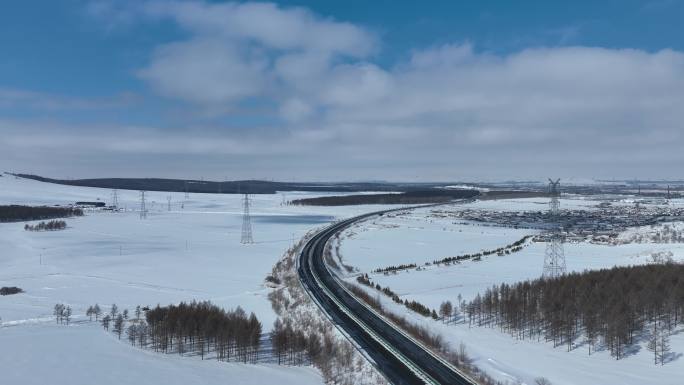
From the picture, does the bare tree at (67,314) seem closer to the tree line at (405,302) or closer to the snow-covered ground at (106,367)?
the snow-covered ground at (106,367)

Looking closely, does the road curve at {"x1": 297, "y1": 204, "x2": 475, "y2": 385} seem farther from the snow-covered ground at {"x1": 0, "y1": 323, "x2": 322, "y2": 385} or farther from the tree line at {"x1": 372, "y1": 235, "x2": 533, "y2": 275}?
the tree line at {"x1": 372, "y1": 235, "x2": 533, "y2": 275}

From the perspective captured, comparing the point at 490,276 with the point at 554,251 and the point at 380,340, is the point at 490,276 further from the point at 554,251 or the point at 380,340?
the point at 380,340

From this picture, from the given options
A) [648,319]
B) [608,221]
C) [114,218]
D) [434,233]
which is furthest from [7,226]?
[608,221]

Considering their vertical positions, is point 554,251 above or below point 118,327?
above

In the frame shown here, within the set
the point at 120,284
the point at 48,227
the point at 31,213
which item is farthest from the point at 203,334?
the point at 31,213

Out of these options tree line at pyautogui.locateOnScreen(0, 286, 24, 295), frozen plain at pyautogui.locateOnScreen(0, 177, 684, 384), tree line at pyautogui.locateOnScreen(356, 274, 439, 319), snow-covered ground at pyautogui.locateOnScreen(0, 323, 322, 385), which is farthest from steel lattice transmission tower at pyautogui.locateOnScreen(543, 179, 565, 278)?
tree line at pyautogui.locateOnScreen(0, 286, 24, 295)

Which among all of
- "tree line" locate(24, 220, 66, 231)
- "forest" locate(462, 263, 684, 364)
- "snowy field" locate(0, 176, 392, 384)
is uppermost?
"forest" locate(462, 263, 684, 364)

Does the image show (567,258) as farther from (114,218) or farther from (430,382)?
(114,218)
